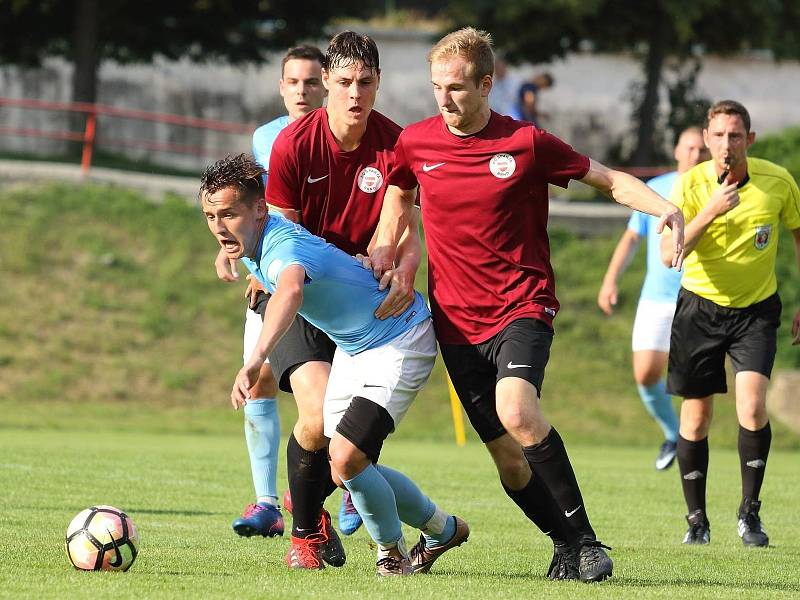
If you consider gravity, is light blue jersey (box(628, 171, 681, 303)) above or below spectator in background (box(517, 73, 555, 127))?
below

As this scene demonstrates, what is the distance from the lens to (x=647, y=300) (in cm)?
1188

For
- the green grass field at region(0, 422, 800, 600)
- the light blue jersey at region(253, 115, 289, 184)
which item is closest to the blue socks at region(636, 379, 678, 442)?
the green grass field at region(0, 422, 800, 600)

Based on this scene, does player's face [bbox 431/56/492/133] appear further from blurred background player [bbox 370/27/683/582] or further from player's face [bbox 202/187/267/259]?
player's face [bbox 202/187/267/259]

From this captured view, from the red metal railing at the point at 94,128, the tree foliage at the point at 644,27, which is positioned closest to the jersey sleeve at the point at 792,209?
the tree foliage at the point at 644,27

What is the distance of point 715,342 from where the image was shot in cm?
855

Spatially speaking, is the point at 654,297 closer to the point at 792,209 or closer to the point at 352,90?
the point at 792,209

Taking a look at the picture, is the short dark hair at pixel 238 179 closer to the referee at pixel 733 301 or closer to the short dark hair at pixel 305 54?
the short dark hair at pixel 305 54

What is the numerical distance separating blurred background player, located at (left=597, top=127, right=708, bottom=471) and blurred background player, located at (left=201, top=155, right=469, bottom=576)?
4759mm

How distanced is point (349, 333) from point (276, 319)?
2.23ft

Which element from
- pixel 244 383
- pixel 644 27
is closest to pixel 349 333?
pixel 244 383

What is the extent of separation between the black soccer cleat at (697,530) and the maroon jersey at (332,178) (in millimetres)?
2596

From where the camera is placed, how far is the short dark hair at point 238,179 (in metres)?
6.22

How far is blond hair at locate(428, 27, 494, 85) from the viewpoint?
630 cm

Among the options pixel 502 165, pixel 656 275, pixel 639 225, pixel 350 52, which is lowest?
pixel 656 275
